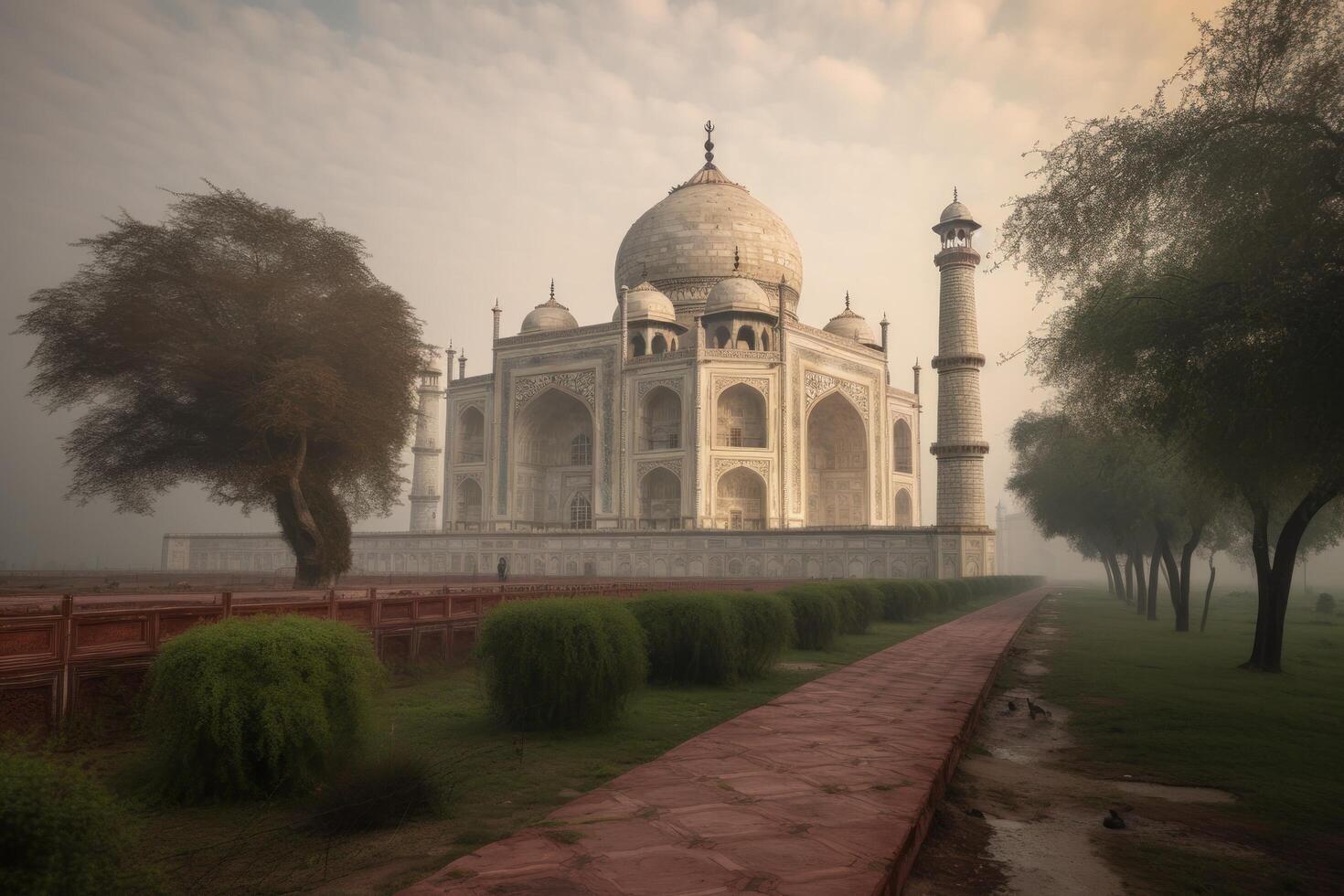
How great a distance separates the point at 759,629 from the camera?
26.0 ft

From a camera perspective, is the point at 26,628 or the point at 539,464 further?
the point at 539,464

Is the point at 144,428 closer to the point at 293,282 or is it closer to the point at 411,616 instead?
the point at 293,282

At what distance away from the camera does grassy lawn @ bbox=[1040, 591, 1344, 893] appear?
3.34 m

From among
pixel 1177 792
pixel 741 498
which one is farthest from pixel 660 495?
pixel 1177 792

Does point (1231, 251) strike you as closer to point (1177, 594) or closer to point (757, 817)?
point (757, 817)

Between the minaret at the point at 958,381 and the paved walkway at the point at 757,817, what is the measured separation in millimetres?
20780

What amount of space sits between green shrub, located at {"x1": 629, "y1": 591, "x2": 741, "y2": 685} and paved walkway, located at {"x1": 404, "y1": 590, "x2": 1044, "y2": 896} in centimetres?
158

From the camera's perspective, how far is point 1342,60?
698 cm

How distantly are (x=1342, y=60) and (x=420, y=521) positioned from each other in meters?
37.4

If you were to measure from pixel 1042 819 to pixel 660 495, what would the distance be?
28.1 m

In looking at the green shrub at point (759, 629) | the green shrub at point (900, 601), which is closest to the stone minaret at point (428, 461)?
the green shrub at point (900, 601)

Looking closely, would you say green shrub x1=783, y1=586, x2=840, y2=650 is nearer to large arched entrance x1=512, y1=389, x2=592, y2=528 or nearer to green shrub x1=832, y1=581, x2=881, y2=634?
green shrub x1=832, y1=581, x2=881, y2=634

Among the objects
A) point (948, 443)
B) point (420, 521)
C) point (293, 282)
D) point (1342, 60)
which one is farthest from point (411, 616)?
point (420, 521)

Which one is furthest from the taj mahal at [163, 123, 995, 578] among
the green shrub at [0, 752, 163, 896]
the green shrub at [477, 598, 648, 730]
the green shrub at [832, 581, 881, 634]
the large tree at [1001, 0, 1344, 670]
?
the green shrub at [0, 752, 163, 896]
